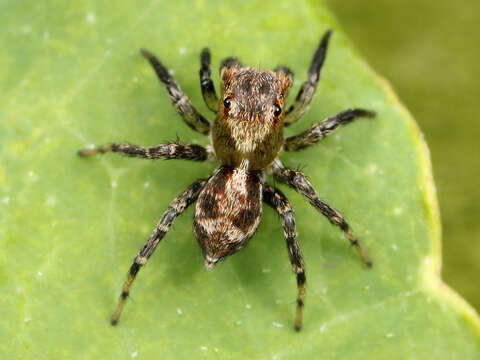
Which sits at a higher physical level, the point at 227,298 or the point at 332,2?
the point at 332,2

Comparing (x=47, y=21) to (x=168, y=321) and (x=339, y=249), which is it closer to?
(x=168, y=321)

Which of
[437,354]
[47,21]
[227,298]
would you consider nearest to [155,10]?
[47,21]

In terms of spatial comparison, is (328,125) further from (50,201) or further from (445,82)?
(50,201)

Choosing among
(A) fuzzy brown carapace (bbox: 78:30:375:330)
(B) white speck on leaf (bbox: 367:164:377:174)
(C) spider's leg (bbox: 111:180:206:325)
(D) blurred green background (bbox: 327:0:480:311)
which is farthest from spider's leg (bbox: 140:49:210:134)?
(D) blurred green background (bbox: 327:0:480:311)

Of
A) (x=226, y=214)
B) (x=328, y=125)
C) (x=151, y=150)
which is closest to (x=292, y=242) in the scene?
(x=226, y=214)

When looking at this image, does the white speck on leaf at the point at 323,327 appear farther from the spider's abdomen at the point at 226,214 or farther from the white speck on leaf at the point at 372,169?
the white speck on leaf at the point at 372,169

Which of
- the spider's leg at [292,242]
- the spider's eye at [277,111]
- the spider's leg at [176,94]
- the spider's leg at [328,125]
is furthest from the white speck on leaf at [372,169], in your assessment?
the spider's leg at [176,94]
